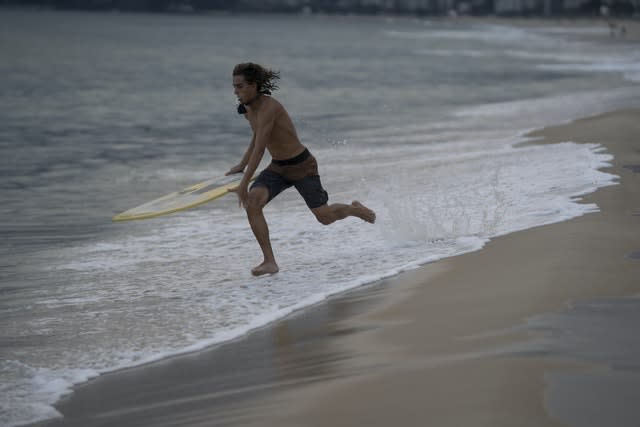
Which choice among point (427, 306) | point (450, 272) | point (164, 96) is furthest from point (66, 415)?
point (164, 96)

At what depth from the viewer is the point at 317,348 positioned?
4859mm

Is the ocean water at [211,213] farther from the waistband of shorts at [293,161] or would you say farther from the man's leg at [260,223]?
the waistband of shorts at [293,161]

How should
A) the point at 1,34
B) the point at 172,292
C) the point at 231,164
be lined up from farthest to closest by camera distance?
1. the point at 1,34
2. the point at 231,164
3. the point at 172,292

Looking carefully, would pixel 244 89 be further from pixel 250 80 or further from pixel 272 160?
pixel 272 160

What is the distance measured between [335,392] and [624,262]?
2709mm

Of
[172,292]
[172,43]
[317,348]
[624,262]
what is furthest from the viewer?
[172,43]

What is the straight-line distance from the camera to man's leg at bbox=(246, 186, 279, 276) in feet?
21.7

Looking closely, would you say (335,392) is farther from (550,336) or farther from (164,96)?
(164,96)

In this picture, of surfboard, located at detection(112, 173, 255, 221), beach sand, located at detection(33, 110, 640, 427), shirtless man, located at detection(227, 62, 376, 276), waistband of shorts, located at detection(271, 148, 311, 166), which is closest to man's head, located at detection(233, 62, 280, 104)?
shirtless man, located at detection(227, 62, 376, 276)

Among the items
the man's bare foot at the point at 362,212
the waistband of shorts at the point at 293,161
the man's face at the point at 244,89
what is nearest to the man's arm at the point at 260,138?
the man's face at the point at 244,89

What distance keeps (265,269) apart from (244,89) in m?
1.37

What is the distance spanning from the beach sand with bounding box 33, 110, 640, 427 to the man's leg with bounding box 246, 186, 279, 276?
946 millimetres

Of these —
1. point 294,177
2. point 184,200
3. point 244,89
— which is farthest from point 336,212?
point 184,200

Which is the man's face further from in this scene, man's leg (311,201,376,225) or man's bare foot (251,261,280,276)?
man's bare foot (251,261,280,276)
